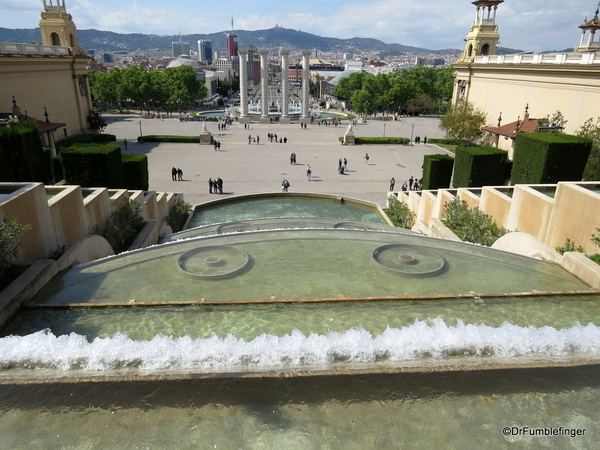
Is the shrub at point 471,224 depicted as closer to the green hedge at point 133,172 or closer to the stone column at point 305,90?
the green hedge at point 133,172

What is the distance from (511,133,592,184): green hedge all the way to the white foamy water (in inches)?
454

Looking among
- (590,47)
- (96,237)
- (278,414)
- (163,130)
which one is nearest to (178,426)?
(278,414)

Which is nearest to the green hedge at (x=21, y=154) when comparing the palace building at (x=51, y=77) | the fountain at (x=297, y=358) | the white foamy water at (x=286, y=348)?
the fountain at (x=297, y=358)

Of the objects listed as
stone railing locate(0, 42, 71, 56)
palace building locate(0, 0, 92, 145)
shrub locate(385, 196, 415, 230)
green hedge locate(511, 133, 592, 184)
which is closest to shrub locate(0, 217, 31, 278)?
shrub locate(385, 196, 415, 230)

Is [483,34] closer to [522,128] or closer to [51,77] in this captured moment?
[522,128]

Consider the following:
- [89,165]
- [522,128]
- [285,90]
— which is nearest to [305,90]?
[285,90]

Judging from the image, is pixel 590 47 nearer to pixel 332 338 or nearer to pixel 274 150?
pixel 274 150

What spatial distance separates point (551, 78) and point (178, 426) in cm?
3736

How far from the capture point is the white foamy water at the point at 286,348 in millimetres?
6297

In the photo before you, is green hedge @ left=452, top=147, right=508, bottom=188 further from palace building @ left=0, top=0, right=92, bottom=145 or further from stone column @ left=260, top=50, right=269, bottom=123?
stone column @ left=260, top=50, right=269, bottom=123

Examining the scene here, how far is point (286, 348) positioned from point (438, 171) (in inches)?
766

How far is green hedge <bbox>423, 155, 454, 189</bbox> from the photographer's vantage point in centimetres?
2355

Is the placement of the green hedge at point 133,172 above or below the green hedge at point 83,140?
above

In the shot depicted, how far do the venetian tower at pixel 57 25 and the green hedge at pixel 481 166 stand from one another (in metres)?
46.0
